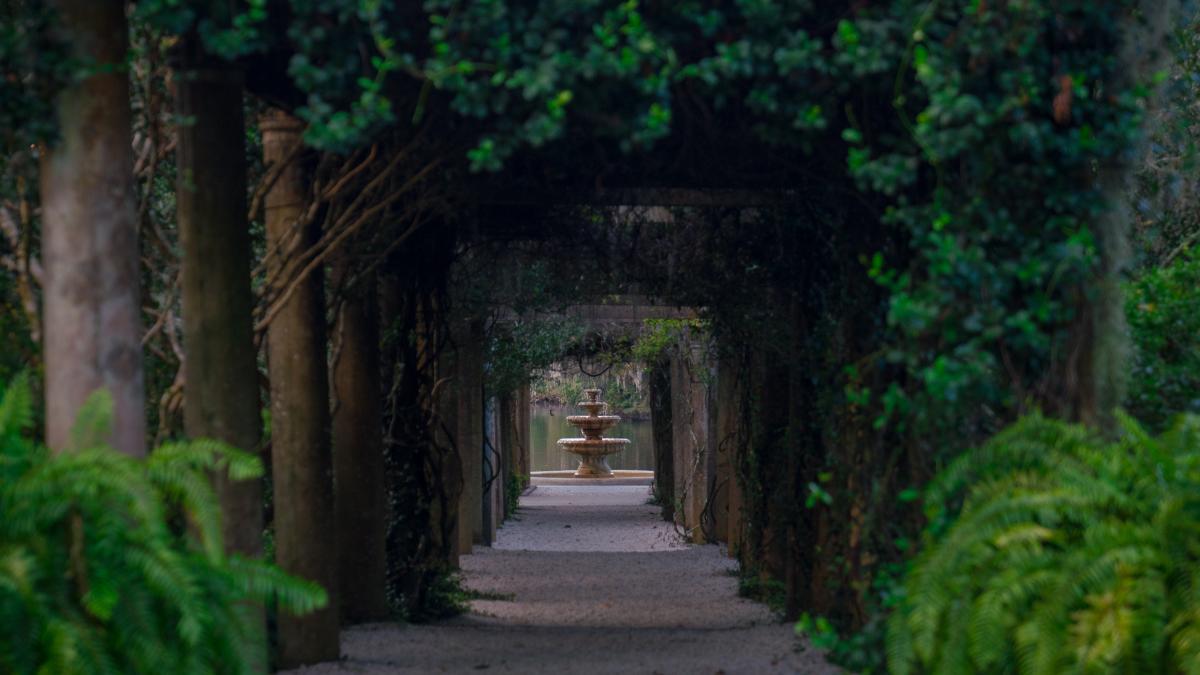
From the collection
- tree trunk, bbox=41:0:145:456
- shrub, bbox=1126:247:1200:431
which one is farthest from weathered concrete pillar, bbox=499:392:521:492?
tree trunk, bbox=41:0:145:456

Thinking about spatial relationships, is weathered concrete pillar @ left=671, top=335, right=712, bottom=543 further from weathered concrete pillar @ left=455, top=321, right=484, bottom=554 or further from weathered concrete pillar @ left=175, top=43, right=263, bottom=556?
weathered concrete pillar @ left=175, top=43, right=263, bottom=556

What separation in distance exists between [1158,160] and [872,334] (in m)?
5.61

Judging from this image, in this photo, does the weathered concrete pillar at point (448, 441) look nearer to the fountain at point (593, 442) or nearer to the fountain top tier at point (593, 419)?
the fountain top tier at point (593, 419)

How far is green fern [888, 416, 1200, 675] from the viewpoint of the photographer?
3781 mm

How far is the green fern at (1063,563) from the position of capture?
3781 mm

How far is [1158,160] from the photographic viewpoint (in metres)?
10.2

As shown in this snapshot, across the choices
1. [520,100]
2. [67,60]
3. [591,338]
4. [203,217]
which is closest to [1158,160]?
[520,100]

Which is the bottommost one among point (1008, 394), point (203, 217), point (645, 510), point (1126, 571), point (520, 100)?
point (645, 510)

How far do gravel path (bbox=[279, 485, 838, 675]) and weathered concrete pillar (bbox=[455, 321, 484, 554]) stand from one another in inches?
19.1

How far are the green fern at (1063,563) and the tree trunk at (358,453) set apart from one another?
4.74 m

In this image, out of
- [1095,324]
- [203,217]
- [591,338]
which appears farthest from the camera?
[591,338]

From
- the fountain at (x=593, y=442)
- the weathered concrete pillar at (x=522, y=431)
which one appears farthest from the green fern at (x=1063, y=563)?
the fountain at (x=593, y=442)

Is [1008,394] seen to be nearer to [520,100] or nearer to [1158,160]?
[520,100]

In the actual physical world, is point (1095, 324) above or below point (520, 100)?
below
